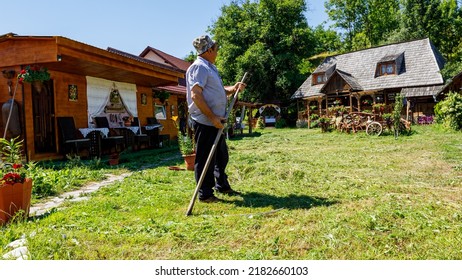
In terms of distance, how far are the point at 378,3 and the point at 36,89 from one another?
4704 cm

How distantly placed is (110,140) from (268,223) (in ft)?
26.3

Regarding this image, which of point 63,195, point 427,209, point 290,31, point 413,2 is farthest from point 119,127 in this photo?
point 413,2

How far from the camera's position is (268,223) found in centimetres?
307

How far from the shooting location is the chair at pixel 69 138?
8.76 meters

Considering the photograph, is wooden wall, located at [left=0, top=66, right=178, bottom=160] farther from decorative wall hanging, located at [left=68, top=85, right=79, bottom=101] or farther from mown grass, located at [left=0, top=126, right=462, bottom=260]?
mown grass, located at [left=0, top=126, right=462, bottom=260]

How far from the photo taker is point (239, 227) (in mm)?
2988

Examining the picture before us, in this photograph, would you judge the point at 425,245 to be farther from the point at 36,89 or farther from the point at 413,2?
the point at 413,2

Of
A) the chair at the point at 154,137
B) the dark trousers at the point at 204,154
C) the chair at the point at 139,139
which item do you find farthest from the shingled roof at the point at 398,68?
the dark trousers at the point at 204,154

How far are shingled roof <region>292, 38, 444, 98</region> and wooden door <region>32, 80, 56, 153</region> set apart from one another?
71.0ft

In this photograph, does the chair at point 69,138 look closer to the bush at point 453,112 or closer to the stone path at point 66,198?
the stone path at point 66,198

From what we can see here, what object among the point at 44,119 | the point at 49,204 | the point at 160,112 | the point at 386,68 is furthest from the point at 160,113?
the point at 386,68

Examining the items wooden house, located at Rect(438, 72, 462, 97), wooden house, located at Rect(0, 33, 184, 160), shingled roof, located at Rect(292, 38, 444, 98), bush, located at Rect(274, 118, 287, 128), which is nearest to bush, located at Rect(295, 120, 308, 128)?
bush, located at Rect(274, 118, 287, 128)

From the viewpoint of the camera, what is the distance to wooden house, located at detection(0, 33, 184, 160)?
7758 mm
